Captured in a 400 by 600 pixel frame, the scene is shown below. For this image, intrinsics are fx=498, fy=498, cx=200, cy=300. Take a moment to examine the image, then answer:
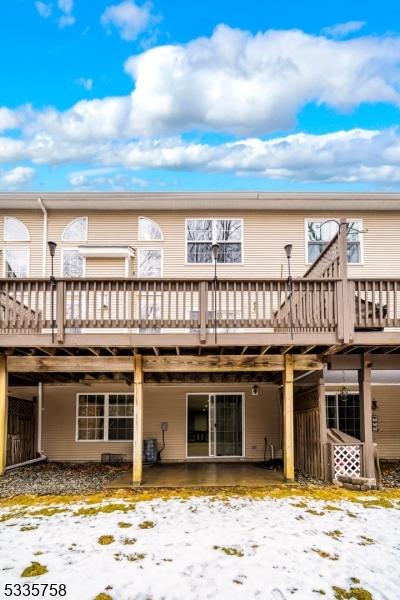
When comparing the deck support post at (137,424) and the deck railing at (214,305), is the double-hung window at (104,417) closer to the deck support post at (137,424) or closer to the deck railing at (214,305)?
the deck support post at (137,424)

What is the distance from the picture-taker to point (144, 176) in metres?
71.1

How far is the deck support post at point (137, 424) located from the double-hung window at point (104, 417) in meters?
4.12

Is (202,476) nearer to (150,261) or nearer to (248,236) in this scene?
(150,261)

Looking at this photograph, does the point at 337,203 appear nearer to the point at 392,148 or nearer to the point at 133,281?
the point at 133,281

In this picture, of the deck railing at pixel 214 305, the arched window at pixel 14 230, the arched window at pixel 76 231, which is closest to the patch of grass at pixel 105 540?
the deck railing at pixel 214 305

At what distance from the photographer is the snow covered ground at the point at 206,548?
4402mm

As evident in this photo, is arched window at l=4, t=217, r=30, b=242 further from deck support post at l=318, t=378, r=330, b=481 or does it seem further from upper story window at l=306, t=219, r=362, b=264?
deck support post at l=318, t=378, r=330, b=481

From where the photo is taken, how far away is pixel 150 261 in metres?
13.0

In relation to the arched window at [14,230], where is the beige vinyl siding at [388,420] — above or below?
below

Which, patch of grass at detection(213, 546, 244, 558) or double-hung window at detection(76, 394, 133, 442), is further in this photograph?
double-hung window at detection(76, 394, 133, 442)

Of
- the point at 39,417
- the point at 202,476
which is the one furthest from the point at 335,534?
the point at 39,417

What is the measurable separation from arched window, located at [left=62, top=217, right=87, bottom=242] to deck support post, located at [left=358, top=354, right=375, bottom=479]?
769 centimetres

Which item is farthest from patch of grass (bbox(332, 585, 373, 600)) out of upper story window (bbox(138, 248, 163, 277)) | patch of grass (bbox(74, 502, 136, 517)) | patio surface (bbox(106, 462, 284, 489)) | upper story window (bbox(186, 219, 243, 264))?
upper story window (bbox(138, 248, 163, 277))

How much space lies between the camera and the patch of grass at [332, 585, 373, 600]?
422 centimetres
